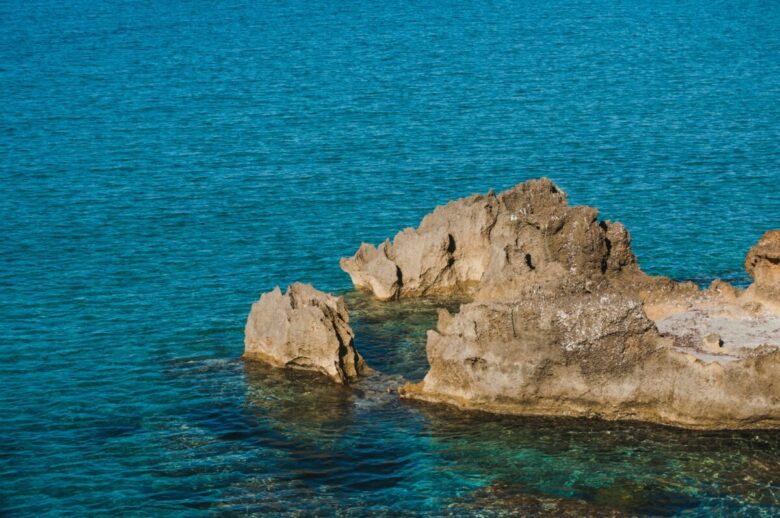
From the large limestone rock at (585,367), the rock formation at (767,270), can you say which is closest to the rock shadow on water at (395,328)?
the large limestone rock at (585,367)

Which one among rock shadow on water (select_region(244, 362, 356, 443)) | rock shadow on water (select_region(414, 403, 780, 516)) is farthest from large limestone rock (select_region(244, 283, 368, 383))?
rock shadow on water (select_region(414, 403, 780, 516))

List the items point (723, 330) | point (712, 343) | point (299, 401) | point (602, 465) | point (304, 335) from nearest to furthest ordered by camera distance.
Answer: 1. point (602, 465)
2. point (712, 343)
3. point (299, 401)
4. point (723, 330)
5. point (304, 335)

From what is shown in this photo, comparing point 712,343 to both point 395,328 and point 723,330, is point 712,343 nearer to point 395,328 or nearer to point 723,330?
point 723,330

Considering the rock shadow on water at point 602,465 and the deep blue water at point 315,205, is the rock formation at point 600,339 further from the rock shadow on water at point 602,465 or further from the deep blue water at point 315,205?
the deep blue water at point 315,205

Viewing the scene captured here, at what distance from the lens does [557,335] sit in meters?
44.9

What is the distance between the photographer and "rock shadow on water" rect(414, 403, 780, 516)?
3909 centimetres

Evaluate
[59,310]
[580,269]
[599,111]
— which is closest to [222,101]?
[599,111]

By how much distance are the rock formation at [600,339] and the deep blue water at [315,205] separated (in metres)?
0.96

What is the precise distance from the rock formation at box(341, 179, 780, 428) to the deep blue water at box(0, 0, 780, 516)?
0.96 metres

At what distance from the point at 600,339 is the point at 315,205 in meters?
34.4

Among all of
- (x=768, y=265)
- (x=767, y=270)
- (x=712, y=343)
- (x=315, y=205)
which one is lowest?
(x=712, y=343)

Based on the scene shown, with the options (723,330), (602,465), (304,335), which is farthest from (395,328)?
(602,465)

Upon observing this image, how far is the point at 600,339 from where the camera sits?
1759 inches

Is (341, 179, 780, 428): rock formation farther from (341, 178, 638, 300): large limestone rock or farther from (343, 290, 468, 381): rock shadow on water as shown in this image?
(343, 290, 468, 381): rock shadow on water
